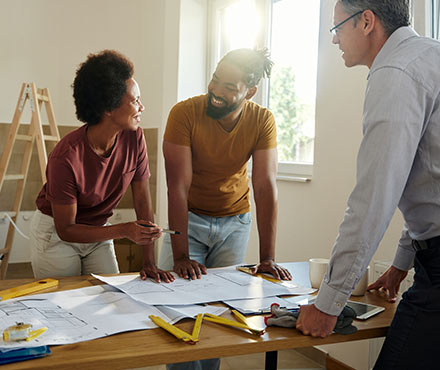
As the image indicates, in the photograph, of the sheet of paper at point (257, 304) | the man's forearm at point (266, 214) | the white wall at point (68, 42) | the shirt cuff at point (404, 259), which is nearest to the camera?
the sheet of paper at point (257, 304)

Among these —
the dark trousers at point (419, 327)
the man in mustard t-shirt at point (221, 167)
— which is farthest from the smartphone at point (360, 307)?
the man in mustard t-shirt at point (221, 167)

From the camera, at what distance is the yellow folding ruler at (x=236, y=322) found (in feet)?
3.64

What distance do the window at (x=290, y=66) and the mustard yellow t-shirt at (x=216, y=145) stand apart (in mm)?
1302

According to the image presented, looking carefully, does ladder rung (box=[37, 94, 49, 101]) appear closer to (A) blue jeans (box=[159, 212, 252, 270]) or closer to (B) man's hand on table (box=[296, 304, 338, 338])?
(A) blue jeans (box=[159, 212, 252, 270])

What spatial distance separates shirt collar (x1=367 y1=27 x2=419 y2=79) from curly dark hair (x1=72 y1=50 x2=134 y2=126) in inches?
41.1

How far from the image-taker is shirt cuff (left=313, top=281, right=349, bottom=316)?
43.6 inches

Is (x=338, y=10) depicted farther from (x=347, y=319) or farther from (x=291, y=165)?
(x=291, y=165)

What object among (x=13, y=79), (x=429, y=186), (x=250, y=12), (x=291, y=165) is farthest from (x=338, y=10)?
(x=13, y=79)

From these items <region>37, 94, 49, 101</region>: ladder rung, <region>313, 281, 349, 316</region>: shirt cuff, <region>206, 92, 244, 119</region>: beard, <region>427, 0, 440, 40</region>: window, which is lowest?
<region>313, 281, 349, 316</region>: shirt cuff

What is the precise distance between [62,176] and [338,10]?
105cm

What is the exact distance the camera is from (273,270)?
166 centimetres

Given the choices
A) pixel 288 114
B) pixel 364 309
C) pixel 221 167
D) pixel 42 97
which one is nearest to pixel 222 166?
pixel 221 167

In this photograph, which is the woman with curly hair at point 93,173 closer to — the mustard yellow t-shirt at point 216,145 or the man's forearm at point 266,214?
the mustard yellow t-shirt at point 216,145

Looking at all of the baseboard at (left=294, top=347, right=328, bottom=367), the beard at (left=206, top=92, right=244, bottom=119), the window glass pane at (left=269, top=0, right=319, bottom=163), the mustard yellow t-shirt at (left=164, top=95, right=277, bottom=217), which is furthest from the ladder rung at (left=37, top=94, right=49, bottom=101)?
the baseboard at (left=294, top=347, right=328, bottom=367)
